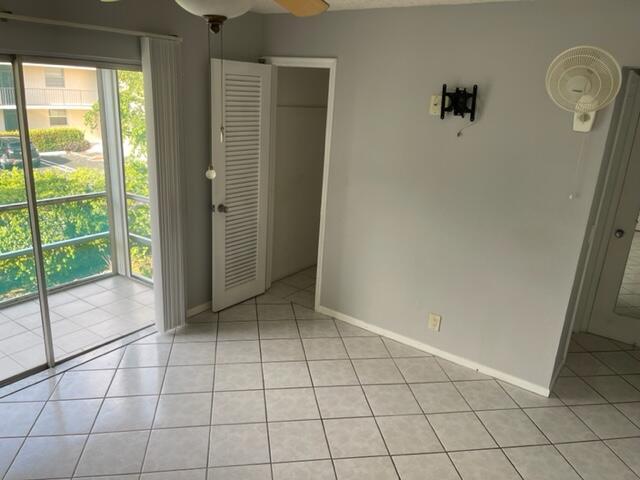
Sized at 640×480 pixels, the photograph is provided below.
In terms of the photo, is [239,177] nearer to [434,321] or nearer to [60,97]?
[60,97]

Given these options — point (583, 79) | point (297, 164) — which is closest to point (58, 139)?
point (297, 164)

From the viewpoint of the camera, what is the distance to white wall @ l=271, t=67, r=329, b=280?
13.9 ft

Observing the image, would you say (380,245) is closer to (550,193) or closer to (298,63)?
(550,193)

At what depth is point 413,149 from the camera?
3160mm

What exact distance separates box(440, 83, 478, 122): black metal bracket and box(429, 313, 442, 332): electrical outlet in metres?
1.37

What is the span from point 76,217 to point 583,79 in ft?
13.0

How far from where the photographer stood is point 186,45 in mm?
3146

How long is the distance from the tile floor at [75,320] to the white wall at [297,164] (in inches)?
52.3

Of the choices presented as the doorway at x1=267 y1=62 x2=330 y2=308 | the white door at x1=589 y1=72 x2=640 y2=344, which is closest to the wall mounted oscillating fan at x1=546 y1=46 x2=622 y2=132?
the white door at x1=589 y1=72 x2=640 y2=344

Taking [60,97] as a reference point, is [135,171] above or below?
below

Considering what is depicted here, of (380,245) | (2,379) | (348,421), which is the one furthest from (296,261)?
(2,379)

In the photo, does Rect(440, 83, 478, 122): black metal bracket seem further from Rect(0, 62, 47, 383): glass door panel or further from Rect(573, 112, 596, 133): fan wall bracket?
Rect(0, 62, 47, 383): glass door panel

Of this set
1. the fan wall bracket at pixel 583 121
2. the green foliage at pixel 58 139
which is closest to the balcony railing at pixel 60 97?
the green foliage at pixel 58 139

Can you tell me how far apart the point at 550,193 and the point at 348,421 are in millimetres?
1763
